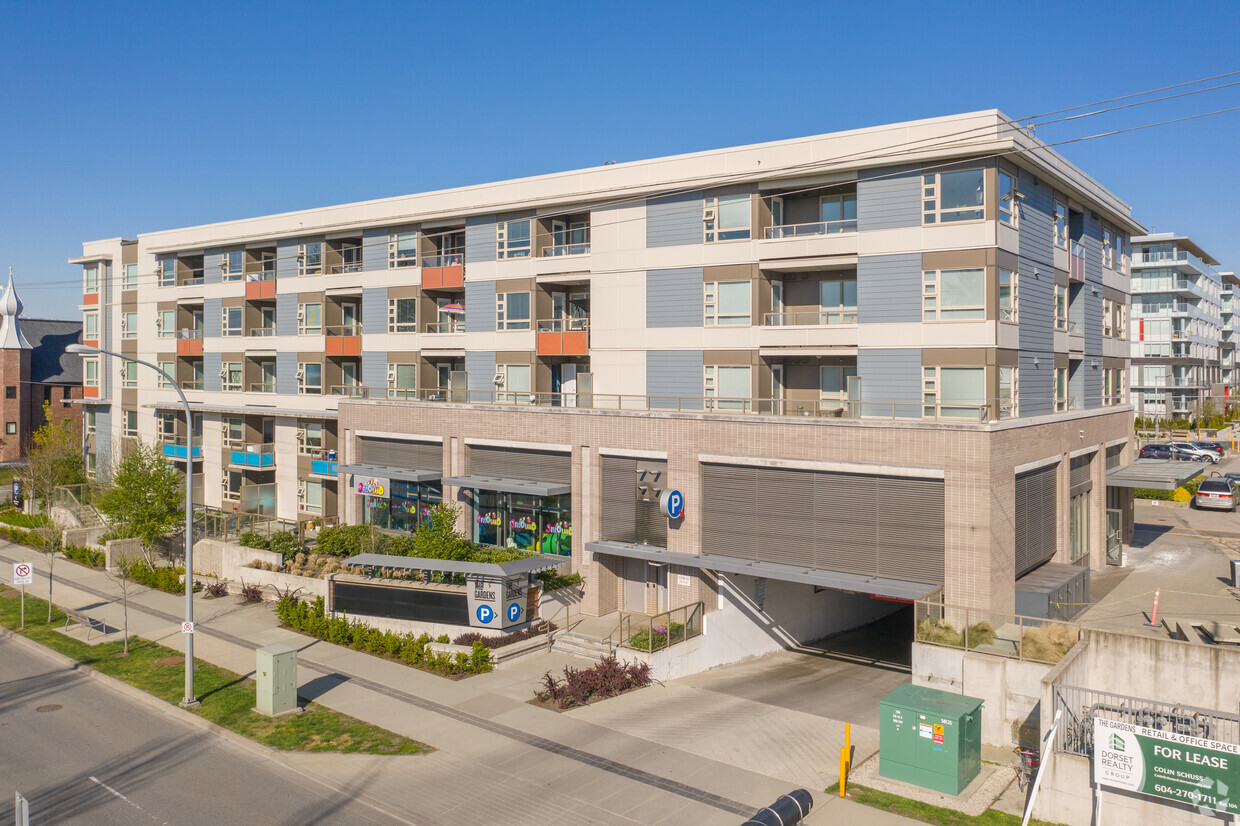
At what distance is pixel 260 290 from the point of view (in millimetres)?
45969

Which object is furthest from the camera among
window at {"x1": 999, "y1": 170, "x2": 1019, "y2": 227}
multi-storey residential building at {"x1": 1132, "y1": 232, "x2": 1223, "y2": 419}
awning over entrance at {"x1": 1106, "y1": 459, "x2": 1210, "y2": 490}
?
multi-storey residential building at {"x1": 1132, "y1": 232, "x2": 1223, "y2": 419}

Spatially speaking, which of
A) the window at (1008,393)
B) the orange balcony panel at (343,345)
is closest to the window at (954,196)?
the window at (1008,393)

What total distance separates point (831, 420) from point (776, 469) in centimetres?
230

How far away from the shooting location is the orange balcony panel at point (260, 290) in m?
45.4

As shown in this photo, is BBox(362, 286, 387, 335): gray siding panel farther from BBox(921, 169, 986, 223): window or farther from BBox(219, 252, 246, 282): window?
BBox(921, 169, 986, 223): window

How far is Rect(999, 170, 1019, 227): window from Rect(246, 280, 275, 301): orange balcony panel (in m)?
35.5

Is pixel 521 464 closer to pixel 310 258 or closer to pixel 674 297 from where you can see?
pixel 674 297

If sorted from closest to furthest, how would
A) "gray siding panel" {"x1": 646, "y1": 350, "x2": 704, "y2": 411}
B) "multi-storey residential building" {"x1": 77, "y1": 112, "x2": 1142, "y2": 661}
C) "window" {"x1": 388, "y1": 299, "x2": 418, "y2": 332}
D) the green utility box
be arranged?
1. the green utility box
2. "multi-storey residential building" {"x1": 77, "y1": 112, "x2": 1142, "y2": 661}
3. "gray siding panel" {"x1": 646, "y1": 350, "x2": 704, "y2": 411}
4. "window" {"x1": 388, "y1": 299, "x2": 418, "y2": 332}

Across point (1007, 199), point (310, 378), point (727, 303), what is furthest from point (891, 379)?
point (310, 378)

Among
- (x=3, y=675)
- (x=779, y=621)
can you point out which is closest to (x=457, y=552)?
(x=779, y=621)

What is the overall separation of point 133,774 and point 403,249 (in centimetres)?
2646

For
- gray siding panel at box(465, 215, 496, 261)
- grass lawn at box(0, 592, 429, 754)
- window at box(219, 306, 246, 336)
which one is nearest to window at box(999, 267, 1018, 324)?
gray siding panel at box(465, 215, 496, 261)

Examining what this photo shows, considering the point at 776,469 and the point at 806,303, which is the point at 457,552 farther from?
the point at 806,303

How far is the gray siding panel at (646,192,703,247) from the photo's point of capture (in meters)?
30.0
